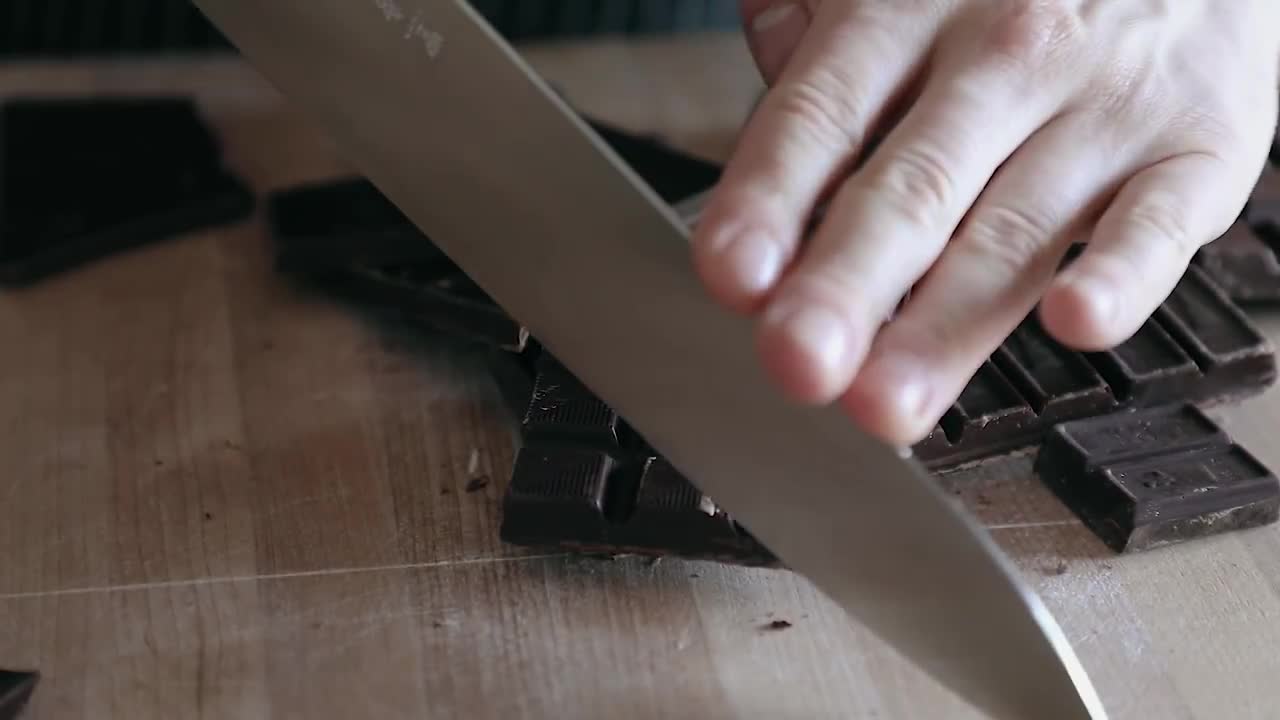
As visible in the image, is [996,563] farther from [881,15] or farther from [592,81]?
[592,81]

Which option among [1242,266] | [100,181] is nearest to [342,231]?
[100,181]

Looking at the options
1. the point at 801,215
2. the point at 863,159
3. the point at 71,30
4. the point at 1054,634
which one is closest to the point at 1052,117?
the point at 863,159

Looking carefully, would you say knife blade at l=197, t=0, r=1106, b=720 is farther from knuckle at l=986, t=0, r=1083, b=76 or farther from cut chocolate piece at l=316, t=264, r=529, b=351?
knuckle at l=986, t=0, r=1083, b=76

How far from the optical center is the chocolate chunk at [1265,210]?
3.62 feet

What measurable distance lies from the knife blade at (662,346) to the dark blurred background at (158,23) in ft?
1.97

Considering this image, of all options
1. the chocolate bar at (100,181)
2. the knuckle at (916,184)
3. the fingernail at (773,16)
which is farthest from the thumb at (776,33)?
the chocolate bar at (100,181)

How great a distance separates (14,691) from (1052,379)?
2.28ft

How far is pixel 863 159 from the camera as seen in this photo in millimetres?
814

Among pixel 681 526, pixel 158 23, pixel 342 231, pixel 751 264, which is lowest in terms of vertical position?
pixel 158 23

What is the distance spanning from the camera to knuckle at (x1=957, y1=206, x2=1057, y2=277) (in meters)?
0.74

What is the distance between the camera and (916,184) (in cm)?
73

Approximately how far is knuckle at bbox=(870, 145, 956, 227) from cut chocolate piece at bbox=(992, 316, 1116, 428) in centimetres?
24

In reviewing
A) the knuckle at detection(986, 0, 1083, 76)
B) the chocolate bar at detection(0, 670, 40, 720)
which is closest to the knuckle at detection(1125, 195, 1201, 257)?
the knuckle at detection(986, 0, 1083, 76)

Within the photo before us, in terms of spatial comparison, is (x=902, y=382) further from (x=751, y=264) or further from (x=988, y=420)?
(x=988, y=420)
